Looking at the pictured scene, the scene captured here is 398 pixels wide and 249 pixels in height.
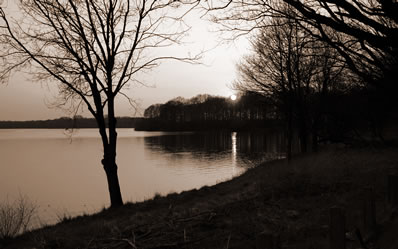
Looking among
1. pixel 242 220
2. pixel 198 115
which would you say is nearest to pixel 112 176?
pixel 242 220

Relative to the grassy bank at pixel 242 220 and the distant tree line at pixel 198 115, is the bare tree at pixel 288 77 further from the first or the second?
the distant tree line at pixel 198 115

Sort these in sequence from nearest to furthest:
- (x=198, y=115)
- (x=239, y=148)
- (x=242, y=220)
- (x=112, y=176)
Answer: (x=242, y=220), (x=112, y=176), (x=239, y=148), (x=198, y=115)

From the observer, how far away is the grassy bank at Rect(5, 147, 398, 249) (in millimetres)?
6223

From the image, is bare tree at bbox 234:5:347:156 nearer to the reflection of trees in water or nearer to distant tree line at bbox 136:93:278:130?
the reflection of trees in water

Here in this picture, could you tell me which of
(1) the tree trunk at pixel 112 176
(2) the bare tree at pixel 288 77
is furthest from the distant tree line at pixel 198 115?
(1) the tree trunk at pixel 112 176

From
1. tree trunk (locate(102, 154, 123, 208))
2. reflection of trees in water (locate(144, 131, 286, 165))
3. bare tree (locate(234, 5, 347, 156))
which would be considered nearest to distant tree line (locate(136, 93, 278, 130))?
reflection of trees in water (locate(144, 131, 286, 165))

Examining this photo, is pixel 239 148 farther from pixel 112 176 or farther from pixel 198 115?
pixel 198 115

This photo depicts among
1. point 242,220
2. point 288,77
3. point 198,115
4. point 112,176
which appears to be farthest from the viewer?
point 198,115

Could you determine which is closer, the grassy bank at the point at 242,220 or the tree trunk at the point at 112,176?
the grassy bank at the point at 242,220

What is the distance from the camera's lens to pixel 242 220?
772 cm

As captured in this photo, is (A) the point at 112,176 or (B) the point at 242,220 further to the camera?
(A) the point at 112,176

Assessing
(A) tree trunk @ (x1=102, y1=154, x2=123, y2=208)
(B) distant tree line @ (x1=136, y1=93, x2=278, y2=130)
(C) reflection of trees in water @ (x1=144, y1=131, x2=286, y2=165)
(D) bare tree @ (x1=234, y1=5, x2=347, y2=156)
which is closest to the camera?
(A) tree trunk @ (x1=102, y1=154, x2=123, y2=208)

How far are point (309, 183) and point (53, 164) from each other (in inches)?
1331

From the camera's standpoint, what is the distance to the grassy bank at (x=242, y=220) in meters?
6.22
